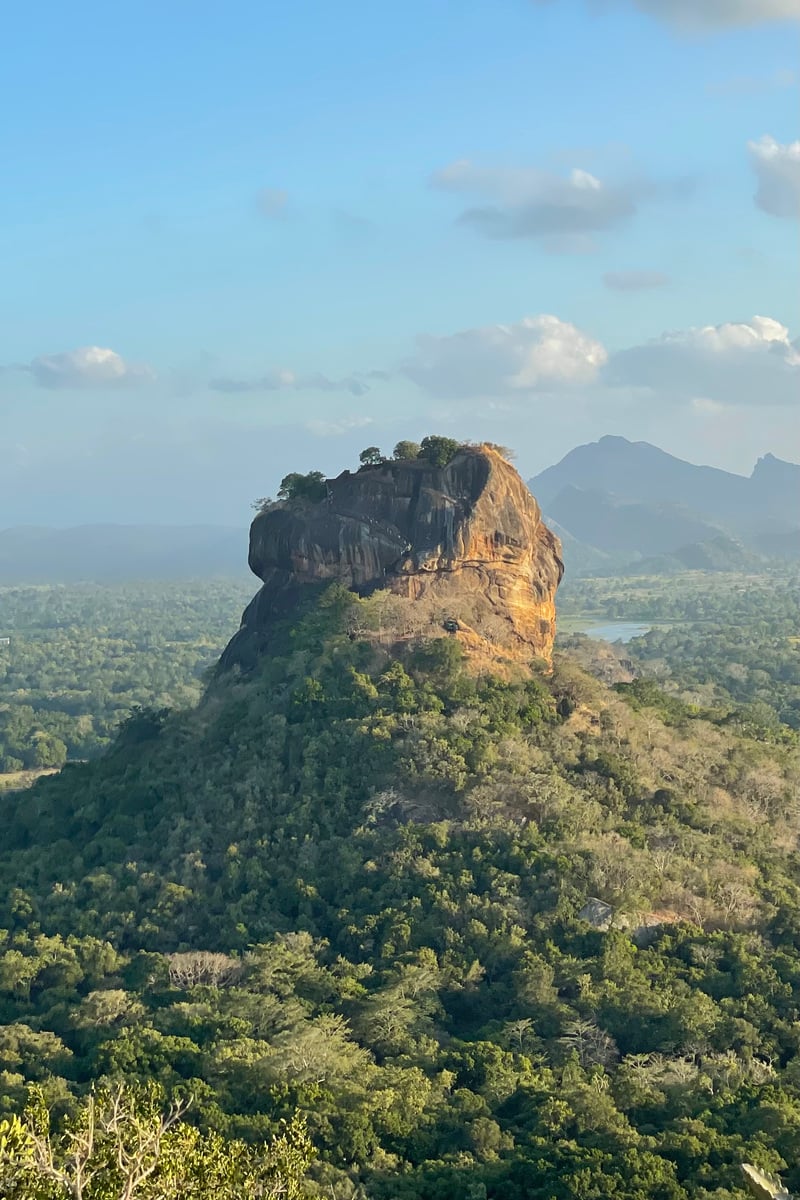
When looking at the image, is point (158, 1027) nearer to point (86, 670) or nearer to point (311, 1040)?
point (311, 1040)

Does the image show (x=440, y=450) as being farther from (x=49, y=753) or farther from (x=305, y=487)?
(x=49, y=753)

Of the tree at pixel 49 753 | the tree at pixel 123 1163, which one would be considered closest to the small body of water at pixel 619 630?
the tree at pixel 49 753

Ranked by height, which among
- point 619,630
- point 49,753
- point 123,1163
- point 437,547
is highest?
point 437,547

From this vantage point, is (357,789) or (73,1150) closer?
(73,1150)

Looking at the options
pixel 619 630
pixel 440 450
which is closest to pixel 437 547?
pixel 440 450

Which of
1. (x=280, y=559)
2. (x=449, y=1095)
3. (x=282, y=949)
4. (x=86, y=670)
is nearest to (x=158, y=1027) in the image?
(x=282, y=949)

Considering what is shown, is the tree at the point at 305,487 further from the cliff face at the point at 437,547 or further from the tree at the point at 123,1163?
the tree at the point at 123,1163
